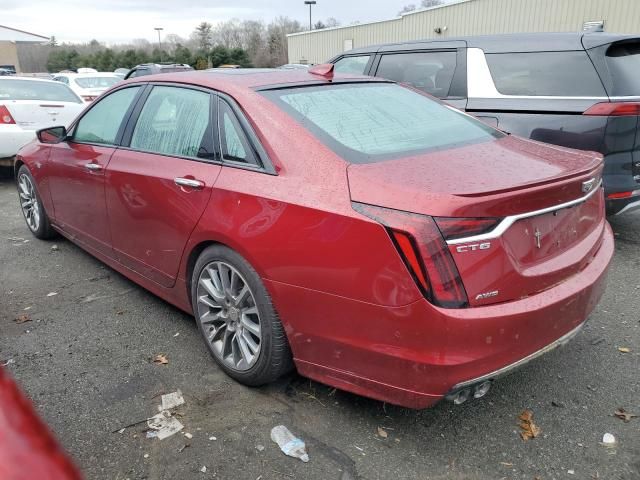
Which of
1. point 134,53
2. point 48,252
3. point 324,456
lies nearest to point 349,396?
point 324,456

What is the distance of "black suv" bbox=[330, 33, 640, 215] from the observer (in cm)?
427

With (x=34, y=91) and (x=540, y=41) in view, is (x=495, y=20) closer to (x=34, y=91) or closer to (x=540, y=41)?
(x=34, y=91)

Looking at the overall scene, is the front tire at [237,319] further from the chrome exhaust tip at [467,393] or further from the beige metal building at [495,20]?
the beige metal building at [495,20]

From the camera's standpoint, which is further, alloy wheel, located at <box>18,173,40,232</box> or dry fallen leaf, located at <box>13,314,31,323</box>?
alloy wheel, located at <box>18,173,40,232</box>

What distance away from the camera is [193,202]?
2875 mm

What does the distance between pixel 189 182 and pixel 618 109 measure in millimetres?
3308

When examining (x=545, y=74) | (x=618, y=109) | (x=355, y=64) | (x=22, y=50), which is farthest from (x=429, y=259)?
(x=22, y=50)

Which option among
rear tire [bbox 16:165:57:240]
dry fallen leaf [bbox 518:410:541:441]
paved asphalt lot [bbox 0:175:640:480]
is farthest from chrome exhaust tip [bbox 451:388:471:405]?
rear tire [bbox 16:165:57:240]

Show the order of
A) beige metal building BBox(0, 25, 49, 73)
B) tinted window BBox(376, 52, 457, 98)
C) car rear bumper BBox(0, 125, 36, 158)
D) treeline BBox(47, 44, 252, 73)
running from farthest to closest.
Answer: beige metal building BBox(0, 25, 49, 73) → treeline BBox(47, 44, 252, 73) → car rear bumper BBox(0, 125, 36, 158) → tinted window BBox(376, 52, 457, 98)

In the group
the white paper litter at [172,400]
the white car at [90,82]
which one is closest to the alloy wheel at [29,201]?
the white paper litter at [172,400]

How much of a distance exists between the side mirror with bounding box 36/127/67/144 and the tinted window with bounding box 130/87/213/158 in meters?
1.29

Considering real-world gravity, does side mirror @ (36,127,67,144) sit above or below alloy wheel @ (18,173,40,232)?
above

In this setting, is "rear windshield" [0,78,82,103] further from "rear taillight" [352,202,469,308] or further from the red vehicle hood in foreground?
the red vehicle hood in foreground

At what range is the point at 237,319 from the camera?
110 inches
